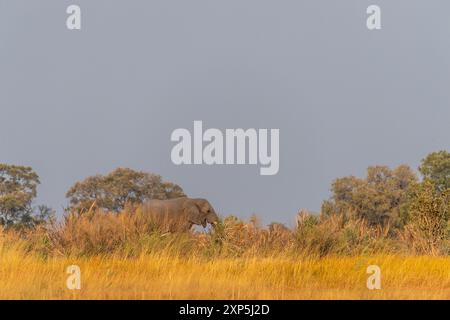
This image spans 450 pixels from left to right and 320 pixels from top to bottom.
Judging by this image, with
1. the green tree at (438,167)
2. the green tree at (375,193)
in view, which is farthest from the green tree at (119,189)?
the green tree at (438,167)

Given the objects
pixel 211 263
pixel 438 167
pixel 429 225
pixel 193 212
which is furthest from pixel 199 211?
pixel 438 167

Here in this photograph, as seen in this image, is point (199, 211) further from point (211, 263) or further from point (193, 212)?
point (211, 263)

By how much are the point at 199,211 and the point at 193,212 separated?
1.18ft

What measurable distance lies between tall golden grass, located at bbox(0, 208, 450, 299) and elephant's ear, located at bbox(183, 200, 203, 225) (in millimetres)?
7654

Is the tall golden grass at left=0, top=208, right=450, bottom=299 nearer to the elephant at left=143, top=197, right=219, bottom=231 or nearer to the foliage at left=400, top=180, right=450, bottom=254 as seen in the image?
the foliage at left=400, top=180, right=450, bottom=254

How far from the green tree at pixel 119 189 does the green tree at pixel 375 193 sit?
33.9 ft

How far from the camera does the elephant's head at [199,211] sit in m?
26.1

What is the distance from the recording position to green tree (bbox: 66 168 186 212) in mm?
40344

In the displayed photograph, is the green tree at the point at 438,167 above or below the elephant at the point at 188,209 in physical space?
above

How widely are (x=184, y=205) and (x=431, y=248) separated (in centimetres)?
1062

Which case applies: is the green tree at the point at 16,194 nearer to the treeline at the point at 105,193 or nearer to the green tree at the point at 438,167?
the treeline at the point at 105,193

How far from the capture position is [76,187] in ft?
135
